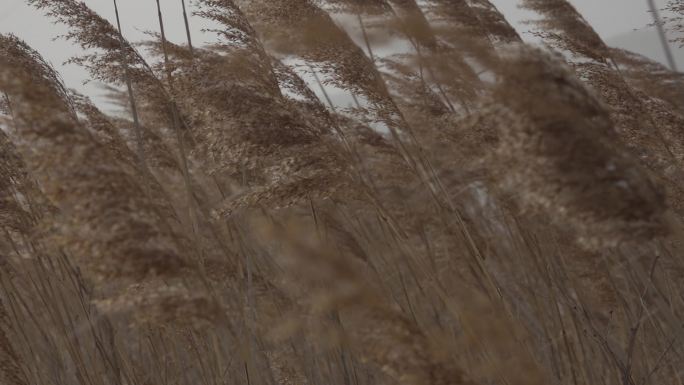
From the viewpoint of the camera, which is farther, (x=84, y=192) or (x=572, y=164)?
(x=84, y=192)

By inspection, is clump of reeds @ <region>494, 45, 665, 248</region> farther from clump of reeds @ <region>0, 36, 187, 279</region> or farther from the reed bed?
clump of reeds @ <region>0, 36, 187, 279</region>

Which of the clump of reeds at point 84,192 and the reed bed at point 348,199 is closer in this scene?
the reed bed at point 348,199

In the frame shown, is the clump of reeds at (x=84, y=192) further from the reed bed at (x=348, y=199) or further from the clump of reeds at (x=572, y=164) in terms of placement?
the clump of reeds at (x=572, y=164)

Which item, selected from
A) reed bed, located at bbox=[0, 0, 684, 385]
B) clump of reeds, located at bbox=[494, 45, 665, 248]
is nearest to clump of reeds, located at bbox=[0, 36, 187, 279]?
reed bed, located at bbox=[0, 0, 684, 385]

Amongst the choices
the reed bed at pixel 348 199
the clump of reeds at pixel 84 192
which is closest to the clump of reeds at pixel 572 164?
the reed bed at pixel 348 199

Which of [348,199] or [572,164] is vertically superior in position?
[572,164]

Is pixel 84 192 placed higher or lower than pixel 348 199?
higher

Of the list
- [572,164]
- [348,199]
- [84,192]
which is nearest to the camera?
[572,164]

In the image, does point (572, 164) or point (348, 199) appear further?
point (348, 199)

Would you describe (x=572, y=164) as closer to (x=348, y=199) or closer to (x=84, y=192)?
(x=84, y=192)

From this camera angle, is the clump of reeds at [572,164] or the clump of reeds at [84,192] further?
the clump of reeds at [84,192]

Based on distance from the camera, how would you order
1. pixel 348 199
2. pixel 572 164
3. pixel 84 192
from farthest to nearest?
pixel 348 199 → pixel 84 192 → pixel 572 164

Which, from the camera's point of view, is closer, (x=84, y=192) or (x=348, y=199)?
(x=84, y=192)

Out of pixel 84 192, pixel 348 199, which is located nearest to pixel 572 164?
pixel 84 192
